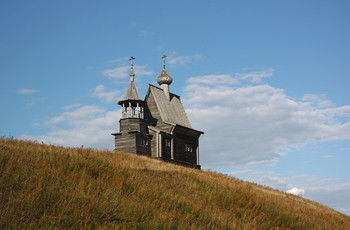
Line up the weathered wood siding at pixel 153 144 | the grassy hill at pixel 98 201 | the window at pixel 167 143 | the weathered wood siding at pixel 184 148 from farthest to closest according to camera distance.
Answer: the weathered wood siding at pixel 184 148 < the window at pixel 167 143 < the weathered wood siding at pixel 153 144 < the grassy hill at pixel 98 201

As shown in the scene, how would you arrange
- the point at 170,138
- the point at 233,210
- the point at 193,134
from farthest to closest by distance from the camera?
the point at 193,134 < the point at 170,138 < the point at 233,210

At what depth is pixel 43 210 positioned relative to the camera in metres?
9.61

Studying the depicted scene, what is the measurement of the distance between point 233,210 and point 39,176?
711cm

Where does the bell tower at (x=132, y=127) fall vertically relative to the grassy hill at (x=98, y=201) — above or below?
above

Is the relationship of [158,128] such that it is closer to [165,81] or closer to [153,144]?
[153,144]

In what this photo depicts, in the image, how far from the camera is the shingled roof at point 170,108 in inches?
1438

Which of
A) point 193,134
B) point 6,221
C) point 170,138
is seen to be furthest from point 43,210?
point 193,134

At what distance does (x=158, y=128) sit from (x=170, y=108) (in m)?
4.09

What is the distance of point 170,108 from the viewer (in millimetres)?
38625

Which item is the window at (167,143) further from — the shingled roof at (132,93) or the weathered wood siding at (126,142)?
the shingled roof at (132,93)

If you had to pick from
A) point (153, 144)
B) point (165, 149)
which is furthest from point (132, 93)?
point (165, 149)

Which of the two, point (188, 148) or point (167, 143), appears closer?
point (167, 143)

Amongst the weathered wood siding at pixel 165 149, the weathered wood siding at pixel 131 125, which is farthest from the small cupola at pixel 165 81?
the weathered wood siding at pixel 131 125

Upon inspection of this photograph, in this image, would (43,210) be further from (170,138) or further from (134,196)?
(170,138)
